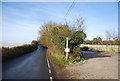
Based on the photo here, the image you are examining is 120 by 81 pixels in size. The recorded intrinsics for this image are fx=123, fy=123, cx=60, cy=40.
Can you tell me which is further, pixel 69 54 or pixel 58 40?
pixel 58 40

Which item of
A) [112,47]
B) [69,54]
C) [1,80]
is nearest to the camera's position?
[1,80]

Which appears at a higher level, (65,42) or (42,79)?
(65,42)

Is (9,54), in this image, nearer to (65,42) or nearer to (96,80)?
(65,42)

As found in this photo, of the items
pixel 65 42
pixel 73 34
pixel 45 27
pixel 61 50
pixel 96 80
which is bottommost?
pixel 96 80

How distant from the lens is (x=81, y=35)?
15352mm

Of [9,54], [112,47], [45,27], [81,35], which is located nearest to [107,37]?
[112,47]

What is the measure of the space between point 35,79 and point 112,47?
35.1 metres

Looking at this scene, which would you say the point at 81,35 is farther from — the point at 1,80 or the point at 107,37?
the point at 107,37

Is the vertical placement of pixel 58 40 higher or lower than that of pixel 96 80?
higher

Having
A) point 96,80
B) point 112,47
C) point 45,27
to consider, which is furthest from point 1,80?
point 45,27

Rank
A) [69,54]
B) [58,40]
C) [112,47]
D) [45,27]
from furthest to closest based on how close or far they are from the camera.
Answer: [45,27], [112,47], [58,40], [69,54]

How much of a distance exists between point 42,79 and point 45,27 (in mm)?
45710

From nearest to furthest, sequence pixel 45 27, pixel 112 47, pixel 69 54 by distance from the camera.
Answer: pixel 69 54, pixel 112 47, pixel 45 27

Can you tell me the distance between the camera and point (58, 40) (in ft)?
54.0
